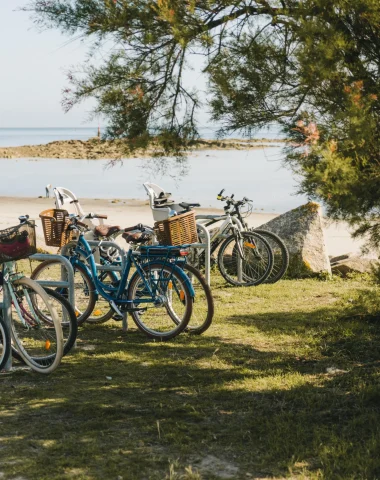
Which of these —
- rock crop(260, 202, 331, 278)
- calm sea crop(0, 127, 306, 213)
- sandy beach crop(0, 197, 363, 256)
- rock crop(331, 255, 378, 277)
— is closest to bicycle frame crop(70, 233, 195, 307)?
rock crop(260, 202, 331, 278)

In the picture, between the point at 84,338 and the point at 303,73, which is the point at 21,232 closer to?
the point at 84,338

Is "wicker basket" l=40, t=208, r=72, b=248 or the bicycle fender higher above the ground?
"wicker basket" l=40, t=208, r=72, b=248

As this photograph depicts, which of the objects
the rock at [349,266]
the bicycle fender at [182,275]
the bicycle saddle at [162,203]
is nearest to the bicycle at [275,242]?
the rock at [349,266]

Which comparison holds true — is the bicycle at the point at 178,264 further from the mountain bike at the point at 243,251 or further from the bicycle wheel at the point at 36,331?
the mountain bike at the point at 243,251

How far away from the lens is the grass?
408 cm

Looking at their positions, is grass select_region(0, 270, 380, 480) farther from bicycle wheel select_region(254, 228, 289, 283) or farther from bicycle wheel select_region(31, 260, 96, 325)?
bicycle wheel select_region(254, 228, 289, 283)

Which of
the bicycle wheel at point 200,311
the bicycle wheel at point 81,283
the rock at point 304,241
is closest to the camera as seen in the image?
the bicycle wheel at point 200,311

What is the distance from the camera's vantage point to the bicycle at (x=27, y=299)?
557 cm

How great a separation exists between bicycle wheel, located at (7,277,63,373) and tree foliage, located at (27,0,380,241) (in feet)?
5.88

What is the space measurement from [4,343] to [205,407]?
1.59m

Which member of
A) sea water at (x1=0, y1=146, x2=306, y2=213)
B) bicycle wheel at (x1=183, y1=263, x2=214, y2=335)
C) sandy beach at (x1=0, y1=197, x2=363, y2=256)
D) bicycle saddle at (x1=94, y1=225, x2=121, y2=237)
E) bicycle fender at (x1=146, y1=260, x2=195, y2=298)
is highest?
sea water at (x1=0, y1=146, x2=306, y2=213)

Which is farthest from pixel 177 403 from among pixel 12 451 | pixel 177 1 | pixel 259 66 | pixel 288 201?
pixel 288 201

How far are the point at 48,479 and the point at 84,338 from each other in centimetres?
309

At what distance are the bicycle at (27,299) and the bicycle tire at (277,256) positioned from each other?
444cm
